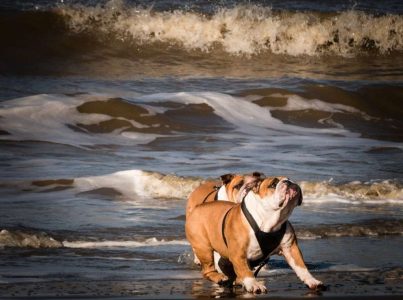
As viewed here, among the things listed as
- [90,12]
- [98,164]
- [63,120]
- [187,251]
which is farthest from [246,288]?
[90,12]

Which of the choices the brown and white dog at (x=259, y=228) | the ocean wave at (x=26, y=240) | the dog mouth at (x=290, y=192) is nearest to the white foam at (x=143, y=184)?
the ocean wave at (x=26, y=240)

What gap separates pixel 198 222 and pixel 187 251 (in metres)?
1.56

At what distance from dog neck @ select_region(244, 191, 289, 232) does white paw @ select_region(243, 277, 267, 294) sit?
346mm

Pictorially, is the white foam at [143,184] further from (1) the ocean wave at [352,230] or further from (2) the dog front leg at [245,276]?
(2) the dog front leg at [245,276]

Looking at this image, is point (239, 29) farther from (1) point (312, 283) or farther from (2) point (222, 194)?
(1) point (312, 283)

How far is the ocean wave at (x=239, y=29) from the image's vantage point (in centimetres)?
2681

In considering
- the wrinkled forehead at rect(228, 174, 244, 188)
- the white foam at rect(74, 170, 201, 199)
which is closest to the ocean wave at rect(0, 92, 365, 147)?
the white foam at rect(74, 170, 201, 199)

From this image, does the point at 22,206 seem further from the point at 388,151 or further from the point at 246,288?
the point at 388,151

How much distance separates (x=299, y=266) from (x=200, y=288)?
74 centimetres

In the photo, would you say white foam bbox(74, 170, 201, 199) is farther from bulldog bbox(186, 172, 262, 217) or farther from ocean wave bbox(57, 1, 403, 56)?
ocean wave bbox(57, 1, 403, 56)

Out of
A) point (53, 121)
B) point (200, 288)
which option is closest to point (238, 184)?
point (200, 288)

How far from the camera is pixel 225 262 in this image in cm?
800

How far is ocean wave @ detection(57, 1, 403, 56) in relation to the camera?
88.0ft

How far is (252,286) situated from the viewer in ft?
24.2
